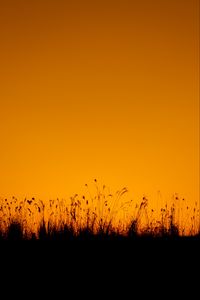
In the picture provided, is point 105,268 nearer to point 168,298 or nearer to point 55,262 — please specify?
point 55,262

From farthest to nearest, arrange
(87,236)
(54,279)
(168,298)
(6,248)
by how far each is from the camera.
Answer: (87,236), (6,248), (54,279), (168,298)

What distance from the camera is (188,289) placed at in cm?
533

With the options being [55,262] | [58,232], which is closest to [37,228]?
[58,232]

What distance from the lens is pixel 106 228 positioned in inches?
310

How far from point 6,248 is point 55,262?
2.89 feet

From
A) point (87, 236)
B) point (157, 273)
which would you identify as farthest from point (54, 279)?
point (87, 236)

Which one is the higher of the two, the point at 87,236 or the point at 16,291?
the point at 87,236

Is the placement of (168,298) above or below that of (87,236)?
below

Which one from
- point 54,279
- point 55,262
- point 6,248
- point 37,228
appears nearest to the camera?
point 54,279

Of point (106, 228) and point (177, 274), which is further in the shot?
point (106, 228)

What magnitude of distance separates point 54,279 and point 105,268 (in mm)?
562

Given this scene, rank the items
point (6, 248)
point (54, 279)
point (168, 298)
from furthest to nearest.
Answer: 1. point (6, 248)
2. point (54, 279)
3. point (168, 298)

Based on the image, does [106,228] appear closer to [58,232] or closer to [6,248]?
[58,232]

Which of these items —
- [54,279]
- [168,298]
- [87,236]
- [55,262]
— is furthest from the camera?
[87,236]
